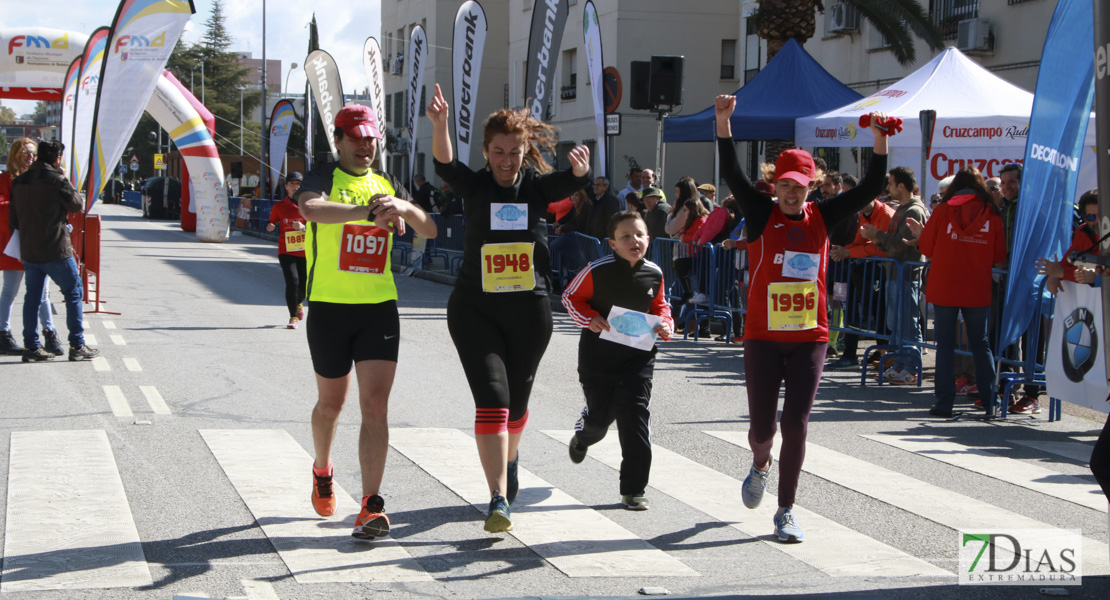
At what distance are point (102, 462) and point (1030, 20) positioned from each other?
22.2m

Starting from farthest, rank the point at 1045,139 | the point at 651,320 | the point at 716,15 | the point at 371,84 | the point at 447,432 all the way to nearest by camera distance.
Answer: the point at 716,15, the point at 371,84, the point at 1045,139, the point at 447,432, the point at 651,320

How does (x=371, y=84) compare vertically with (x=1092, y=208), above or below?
above

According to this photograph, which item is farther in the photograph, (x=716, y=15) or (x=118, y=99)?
(x=716, y=15)

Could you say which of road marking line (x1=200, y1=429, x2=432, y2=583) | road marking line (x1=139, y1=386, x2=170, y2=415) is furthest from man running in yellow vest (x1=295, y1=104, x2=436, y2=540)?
road marking line (x1=139, y1=386, x2=170, y2=415)

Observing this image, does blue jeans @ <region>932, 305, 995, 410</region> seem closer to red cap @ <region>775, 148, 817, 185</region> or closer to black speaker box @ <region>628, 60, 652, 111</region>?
red cap @ <region>775, 148, 817, 185</region>

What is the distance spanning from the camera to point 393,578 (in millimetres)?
4605

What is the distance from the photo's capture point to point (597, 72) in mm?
16844

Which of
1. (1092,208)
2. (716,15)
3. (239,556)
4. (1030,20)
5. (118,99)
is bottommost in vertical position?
(239,556)

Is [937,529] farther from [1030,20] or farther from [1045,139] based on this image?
[1030,20]

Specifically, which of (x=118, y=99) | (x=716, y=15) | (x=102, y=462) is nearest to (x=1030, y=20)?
(x=716, y=15)

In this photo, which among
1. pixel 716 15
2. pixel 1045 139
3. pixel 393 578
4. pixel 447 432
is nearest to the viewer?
pixel 393 578

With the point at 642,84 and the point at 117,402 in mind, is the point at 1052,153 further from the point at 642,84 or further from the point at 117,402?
the point at 642,84

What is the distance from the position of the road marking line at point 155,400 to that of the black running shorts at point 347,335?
3.47 metres

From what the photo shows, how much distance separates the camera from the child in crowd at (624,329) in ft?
19.2
